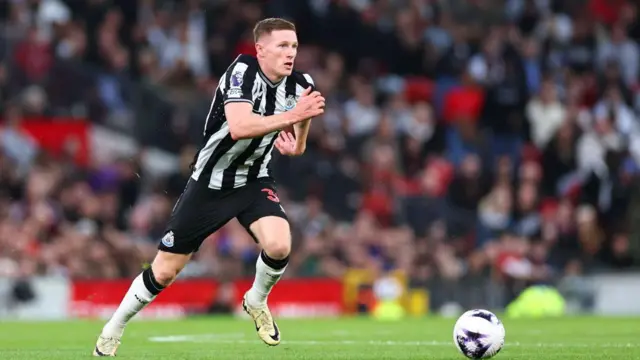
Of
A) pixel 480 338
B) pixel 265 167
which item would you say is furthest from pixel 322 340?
pixel 480 338

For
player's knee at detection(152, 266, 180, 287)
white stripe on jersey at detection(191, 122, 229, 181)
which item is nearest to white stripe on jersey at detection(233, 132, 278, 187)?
white stripe on jersey at detection(191, 122, 229, 181)

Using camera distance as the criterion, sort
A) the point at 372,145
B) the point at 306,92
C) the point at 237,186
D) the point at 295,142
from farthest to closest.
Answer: the point at 372,145 → the point at 295,142 → the point at 237,186 → the point at 306,92

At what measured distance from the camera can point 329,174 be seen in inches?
851

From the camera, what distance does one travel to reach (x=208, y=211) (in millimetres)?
9930

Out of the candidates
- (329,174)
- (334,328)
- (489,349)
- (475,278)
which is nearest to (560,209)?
(475,278)

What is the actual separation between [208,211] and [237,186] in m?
0.29

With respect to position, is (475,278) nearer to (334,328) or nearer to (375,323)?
(375,323)

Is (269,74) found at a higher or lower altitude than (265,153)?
higher

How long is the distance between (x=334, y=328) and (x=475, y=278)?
18.9 feet

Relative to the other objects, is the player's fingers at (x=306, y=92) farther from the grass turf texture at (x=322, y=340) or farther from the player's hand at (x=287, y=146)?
the grass turf texture at (x=322, y=340)

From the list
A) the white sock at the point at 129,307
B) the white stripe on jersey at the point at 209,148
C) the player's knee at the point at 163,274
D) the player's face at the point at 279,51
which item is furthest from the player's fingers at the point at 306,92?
the white sock at the point at 129,307

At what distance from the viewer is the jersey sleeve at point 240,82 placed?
957cm

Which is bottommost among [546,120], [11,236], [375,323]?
[375,323]

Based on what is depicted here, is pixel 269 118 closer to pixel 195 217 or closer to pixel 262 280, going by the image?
pixel 195 217
